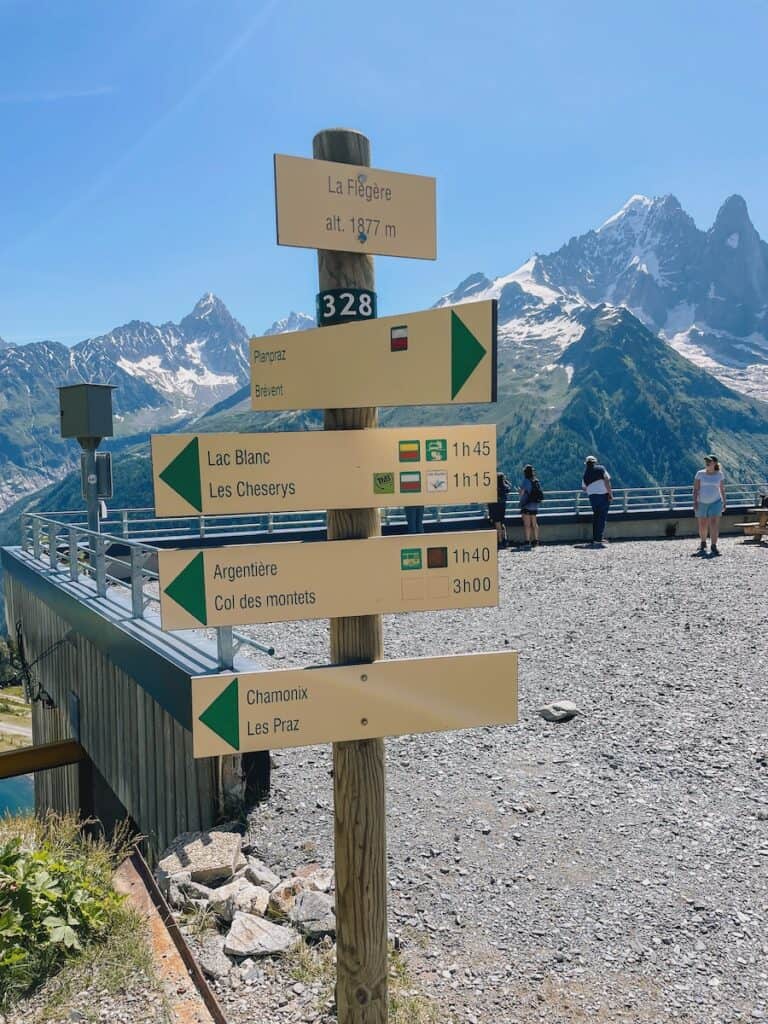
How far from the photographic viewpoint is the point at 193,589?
325 centimetres

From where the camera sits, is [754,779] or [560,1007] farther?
[754,779]

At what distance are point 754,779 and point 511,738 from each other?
2.10 metres

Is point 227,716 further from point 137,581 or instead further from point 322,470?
point 137,581

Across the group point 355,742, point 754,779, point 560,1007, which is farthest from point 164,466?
point 754,779

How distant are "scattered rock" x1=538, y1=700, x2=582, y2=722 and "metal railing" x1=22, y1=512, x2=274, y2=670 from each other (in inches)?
110

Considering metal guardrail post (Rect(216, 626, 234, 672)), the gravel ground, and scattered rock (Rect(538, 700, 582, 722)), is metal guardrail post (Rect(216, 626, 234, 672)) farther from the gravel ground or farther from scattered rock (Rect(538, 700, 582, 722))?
scattered rock (Rect(538, 700, 582, 722))

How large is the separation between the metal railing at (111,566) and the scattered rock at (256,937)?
175cm

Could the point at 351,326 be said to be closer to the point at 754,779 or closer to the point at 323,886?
the point at 323,886

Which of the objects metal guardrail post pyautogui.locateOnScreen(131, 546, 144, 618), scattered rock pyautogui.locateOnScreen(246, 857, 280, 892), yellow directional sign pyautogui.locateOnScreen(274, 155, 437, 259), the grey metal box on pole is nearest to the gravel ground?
scattered rock pyautogui.locateOnScreen(246, 857, 280, 892)

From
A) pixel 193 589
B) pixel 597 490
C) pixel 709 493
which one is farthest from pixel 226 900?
pixel 597 490

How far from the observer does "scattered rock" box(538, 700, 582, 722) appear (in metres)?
7.83

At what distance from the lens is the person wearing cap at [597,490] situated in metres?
18.0

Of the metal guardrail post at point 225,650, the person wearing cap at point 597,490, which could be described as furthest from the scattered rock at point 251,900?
the person wearing cap at point 597,490

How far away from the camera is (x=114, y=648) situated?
8.62 m
